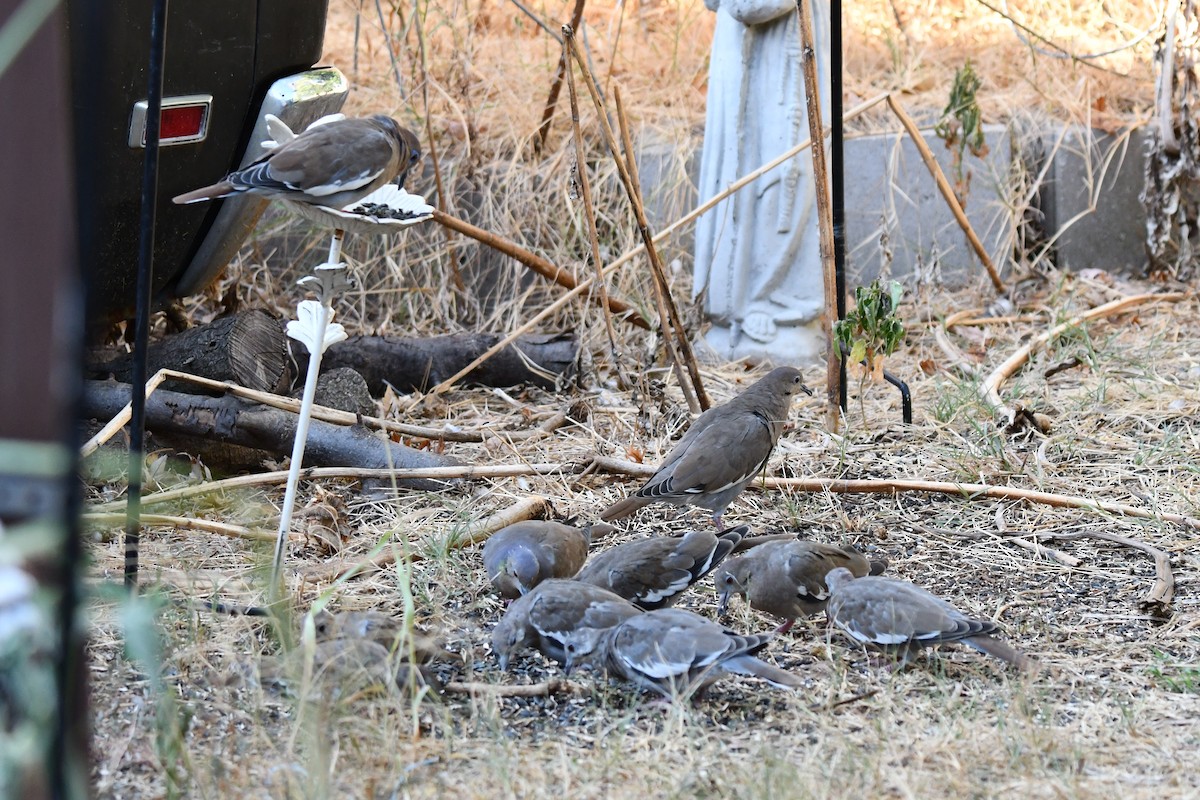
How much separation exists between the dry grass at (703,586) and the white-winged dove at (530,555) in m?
0.11

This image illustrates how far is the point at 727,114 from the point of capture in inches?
220

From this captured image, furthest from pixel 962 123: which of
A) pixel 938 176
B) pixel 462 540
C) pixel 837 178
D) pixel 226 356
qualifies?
pixel 462 540

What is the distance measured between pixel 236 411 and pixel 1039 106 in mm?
5087

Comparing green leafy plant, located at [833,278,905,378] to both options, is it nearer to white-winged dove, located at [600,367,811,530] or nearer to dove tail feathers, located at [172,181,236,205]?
white-winged dove, located at [600,367,811,530]

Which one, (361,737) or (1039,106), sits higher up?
(1039,106)

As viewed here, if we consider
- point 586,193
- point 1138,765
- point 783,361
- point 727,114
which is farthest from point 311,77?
point 1138,765

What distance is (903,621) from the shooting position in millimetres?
2531

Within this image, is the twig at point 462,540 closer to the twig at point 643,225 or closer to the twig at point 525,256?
the twig at point 643,225

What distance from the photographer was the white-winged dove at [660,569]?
289 cm

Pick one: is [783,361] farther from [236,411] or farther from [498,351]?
[236,411]

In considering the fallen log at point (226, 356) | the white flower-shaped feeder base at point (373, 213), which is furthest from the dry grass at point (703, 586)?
the white flower-shaped feeder base at point (373, 213)

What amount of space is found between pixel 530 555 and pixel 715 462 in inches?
25.3

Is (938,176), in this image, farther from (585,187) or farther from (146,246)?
(146,246)

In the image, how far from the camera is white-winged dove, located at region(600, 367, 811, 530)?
3.36m
